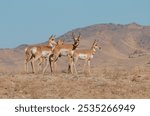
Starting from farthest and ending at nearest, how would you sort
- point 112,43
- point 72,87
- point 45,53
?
point 112,43
point 45,53
point 72,87

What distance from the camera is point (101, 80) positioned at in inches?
822

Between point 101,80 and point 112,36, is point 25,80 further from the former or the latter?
point 112,36

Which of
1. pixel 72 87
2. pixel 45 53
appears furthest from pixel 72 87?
pixel 45 53

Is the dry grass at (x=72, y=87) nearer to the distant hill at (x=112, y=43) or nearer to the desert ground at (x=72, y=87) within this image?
the desert ground at (x=72, y=87)

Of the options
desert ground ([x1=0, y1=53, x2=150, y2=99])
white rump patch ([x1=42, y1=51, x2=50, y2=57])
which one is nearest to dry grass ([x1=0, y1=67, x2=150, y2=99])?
desert ground ([x1=0, y1=53, x2=150, y2=99])

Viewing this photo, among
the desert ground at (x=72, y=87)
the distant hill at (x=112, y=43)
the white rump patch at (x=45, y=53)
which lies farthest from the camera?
the distant hill at (x=112, y=43)

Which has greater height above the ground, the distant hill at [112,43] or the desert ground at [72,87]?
the desert ground at [72,87]

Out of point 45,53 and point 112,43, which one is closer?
point 45,53

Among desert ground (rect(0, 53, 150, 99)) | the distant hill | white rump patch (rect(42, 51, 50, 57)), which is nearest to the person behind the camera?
desert ground (rect(0, 53, 150, 99))

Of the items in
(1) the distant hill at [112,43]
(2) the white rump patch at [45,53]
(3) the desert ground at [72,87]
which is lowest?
(1) the distant hill at [112,43]

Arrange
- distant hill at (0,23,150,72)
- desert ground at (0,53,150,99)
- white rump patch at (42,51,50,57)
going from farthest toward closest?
distant hill at (0,23,150,72) < white rump patch at (42,51,50,57) < desert ground at (0,53,150,99)

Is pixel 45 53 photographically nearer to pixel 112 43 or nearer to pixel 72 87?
pixel 72 87

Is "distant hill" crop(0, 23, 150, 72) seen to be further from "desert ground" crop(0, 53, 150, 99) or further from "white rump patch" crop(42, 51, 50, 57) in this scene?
"desert ground" crop(0, 53, 150, 99)

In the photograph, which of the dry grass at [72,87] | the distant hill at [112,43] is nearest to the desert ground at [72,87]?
the dry grass at [72,87]
